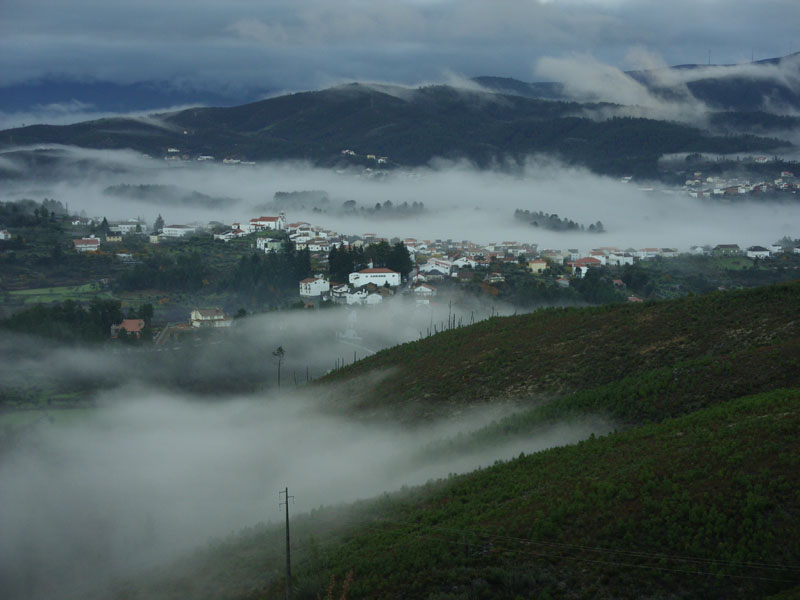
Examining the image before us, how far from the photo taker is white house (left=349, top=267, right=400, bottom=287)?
2359 inches

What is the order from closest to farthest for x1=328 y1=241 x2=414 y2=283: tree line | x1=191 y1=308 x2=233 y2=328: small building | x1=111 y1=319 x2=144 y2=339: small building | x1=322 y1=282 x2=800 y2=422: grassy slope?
x1=322 y1=282 x2=800 y2=422: grassy slope, x1=111 y1=319 x2=144 y2=339: small building, x1=191 y1=308 x2=233 y2=328: small building, x1=328 y1=241 x2=414 y2=283: tree line

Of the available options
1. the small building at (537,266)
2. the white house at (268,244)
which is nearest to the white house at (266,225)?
the white house at (268,244)

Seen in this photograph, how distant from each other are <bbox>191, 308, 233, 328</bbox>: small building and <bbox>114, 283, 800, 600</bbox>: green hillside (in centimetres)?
3048

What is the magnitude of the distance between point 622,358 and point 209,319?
3462 cm

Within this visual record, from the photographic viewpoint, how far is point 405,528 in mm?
13828

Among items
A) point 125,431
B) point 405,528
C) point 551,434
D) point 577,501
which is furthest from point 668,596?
point 125,431

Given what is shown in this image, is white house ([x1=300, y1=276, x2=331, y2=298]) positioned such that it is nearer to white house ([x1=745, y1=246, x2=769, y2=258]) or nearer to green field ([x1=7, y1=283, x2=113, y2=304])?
green field ([x1=7, y1=283, x2=113, y2=304])

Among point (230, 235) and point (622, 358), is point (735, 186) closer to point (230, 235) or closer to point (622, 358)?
point (230, 235)

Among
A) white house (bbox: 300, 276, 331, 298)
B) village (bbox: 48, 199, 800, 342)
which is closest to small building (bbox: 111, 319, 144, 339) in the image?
village (bbox: 48, 199, 800, 342)

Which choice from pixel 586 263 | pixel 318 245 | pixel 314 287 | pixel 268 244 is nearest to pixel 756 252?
pixel 586 263

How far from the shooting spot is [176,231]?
277 ft

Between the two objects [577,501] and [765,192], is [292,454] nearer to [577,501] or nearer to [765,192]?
[577,501]

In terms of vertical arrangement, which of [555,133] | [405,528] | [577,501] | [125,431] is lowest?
[125,431]

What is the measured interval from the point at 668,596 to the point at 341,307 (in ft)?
141
